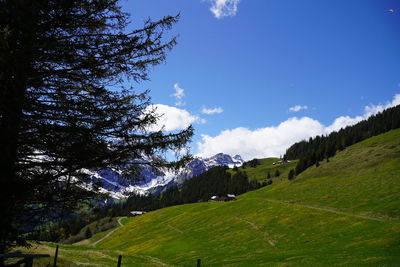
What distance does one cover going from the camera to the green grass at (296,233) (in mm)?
28844

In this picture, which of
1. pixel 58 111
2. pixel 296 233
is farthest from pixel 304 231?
pixel 58 111

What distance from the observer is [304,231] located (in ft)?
158

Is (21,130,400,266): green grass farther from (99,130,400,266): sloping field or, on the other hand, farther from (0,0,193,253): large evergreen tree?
(0,0,193,253): large evergreen tree

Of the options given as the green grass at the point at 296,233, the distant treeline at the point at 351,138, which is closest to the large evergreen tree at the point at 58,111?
the green grass at the point at 296,233

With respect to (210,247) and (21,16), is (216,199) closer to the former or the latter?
(210,247)

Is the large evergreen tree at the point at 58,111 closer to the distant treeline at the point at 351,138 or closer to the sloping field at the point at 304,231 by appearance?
the sloping field at the point at 304,231

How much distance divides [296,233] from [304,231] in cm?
147

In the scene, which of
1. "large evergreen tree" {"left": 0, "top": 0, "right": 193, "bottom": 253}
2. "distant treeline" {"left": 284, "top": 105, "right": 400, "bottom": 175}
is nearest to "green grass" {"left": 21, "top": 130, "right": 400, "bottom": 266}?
"large evergreen tree" {"left": 0, "top": 0, "right": 193, "bottom": 253}

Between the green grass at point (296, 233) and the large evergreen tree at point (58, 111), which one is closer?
the large evergreen tree at point (58, 111)

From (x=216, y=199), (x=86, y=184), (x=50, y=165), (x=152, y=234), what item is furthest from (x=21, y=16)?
(x=216, y=199)

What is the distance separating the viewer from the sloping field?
2986 centimetres

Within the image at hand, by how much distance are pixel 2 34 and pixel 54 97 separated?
8.60 feet

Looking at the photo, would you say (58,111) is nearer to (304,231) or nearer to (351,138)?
(304,231)

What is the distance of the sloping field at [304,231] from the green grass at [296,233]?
98mm
